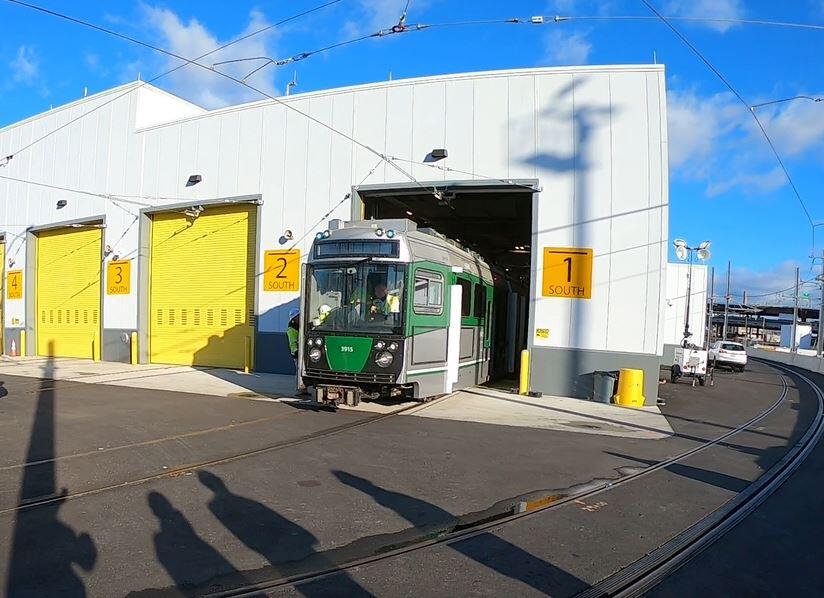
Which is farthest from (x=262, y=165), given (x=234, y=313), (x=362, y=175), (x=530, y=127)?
(x=530, y=127)

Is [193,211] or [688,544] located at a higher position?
[193,211]

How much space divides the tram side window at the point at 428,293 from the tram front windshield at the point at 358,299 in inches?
17.3

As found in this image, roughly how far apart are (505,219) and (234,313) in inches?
447

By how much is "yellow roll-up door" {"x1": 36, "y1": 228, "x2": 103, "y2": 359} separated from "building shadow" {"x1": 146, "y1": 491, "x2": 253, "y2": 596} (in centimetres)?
2222

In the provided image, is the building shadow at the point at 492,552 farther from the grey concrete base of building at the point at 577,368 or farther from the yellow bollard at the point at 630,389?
the grey concrete base of building at the point at 577,368

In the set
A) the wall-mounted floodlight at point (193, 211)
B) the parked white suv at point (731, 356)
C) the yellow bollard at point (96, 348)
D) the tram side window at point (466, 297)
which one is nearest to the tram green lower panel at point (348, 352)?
the tram side window at point (466, 297)

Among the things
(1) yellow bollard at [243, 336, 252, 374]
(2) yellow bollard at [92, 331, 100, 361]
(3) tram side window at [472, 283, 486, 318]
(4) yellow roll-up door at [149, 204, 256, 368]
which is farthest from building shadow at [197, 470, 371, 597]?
(2) yellow bollard at [92, 331, 100, 361]

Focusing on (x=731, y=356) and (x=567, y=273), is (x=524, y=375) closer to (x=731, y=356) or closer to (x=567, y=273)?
(x=567, y=273)

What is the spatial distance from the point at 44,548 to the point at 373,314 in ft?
→ 23.8

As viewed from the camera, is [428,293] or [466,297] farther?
[466,297]

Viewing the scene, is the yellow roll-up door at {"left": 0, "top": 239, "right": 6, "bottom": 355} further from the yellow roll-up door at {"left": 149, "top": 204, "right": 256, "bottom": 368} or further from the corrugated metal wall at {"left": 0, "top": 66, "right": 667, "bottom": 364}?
the corrugated metal wall at {"left": 0, "top": 66, "right": 667, "bottom": 364}

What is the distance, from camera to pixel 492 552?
4996 mm

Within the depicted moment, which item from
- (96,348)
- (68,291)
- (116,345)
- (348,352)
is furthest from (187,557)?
(68,291)

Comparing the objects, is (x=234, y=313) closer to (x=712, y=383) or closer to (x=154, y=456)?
(x=154, y=456)
